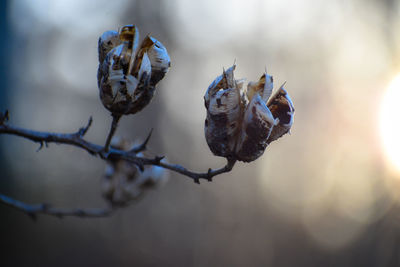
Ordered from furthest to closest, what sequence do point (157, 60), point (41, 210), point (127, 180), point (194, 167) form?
point (194, 167), point (127, 180), point (41, 210), point (157, 60)

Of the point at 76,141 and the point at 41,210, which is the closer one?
the point at 76,141

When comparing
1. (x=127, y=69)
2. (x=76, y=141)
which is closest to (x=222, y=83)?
(x=127, y=69)

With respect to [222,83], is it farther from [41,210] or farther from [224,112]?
[41,210]

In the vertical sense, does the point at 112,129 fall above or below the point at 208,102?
below

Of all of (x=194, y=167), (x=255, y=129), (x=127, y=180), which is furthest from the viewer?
(x=194, y=167)

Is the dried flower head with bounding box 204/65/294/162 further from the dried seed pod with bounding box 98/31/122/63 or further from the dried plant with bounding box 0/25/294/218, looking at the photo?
the dried seed pod with bounding box 98/31/122/63

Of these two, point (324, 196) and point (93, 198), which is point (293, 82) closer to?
point (324, 196)

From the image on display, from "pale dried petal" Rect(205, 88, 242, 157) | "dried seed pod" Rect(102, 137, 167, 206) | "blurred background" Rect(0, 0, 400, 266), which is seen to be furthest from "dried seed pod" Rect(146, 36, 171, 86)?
"blurred background" Rect(0, 0, 400, 266)
